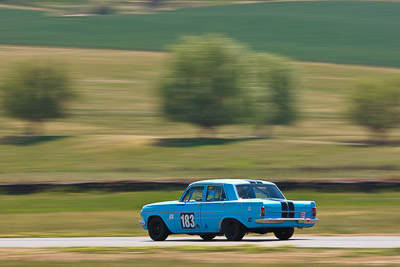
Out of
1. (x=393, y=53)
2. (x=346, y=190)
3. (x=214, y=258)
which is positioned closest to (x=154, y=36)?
(x=393, y=53)

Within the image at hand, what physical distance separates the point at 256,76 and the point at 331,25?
36572 mm

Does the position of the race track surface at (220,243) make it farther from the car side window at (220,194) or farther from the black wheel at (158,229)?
the car side window at (220,194)

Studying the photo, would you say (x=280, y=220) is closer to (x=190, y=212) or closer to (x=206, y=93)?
(x=190, y=212)

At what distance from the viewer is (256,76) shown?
64.2 m

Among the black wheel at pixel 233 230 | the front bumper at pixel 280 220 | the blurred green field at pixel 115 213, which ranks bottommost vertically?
the blurred green field at pixel 115 213

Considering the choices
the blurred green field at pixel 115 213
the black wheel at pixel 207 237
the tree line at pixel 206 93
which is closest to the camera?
the black wheel at pixel 207 237

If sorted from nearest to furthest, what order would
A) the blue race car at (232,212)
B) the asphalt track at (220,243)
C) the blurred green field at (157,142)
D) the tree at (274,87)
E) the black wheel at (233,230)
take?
the asphalt track at (220,243) < the blue race car at (232,212) < the black wheel at (233,230) < the blurred green field at (157,142) < the tree at (274,87)

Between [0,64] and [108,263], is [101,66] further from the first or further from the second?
[108,263]

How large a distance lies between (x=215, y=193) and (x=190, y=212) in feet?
2.34

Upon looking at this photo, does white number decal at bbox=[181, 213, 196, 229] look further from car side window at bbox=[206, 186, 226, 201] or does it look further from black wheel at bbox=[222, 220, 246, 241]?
black wheel at bbox=[222, 220, 246, 241]

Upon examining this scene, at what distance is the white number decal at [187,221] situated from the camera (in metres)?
17.0

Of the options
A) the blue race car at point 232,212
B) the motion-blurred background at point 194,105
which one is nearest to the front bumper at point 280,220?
the blue race car at point 232,212

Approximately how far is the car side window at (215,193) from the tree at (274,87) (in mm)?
45180

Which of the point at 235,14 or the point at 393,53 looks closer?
the point at 393,53
